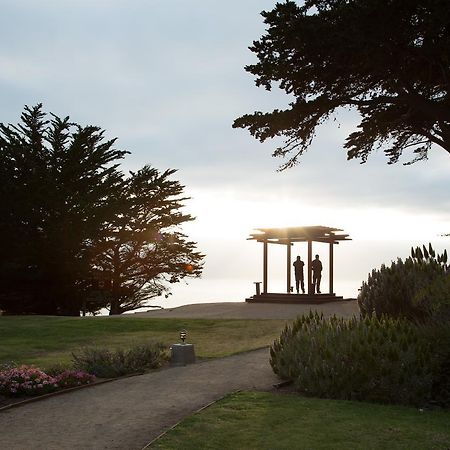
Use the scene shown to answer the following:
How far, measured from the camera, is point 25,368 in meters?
11.5

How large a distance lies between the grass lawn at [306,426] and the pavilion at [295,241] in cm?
2118

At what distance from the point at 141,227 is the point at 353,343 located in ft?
94.3

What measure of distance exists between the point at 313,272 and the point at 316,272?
10.3 inches

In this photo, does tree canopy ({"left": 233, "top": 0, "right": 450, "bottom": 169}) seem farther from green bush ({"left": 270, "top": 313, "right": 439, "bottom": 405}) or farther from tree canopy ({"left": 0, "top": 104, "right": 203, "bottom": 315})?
tree canopy ({"left": 0, "top": 104, "right": 203, "bottom": 315})

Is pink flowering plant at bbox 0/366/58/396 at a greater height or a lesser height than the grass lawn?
greater

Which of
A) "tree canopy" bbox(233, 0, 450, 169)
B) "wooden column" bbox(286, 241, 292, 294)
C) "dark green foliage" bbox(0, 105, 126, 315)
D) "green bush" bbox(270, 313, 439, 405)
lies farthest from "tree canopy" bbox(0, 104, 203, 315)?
"green bush" bbox(270, 313, 439, 405)

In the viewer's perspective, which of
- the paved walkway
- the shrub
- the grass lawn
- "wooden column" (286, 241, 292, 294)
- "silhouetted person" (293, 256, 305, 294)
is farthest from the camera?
"wooden column" (286, 241, 292, 294)

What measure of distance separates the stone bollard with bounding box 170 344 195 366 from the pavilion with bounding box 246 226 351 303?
56.6 ft

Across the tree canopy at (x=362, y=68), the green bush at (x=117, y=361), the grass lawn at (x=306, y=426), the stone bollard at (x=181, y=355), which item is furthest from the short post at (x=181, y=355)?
the tree canopy at (x=362, y=68)

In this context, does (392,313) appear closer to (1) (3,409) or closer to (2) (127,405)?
(2) (127,405)

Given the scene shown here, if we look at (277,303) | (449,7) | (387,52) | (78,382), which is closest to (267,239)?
(277,303)

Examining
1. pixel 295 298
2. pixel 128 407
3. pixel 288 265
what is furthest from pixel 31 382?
pixel 288 265

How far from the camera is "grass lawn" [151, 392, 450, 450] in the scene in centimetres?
740

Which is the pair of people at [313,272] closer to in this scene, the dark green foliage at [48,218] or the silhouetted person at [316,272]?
the silhouetted person at [316,272]
